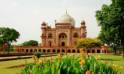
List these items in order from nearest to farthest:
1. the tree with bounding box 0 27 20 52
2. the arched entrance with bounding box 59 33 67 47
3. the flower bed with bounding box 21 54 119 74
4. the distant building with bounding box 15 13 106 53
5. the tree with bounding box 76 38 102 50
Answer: the flower bed with bounding box 21 54 119 74 < the tree with bounding box 76 38 102 50 < the tree with bounding box 0 27 20 52 < the distant building with bounding box 15 13 106 53 < the arched entrance with bounding box 59 33 67 47

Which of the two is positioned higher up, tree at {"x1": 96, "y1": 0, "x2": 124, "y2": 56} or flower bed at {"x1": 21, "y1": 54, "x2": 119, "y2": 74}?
tree at {"x1": 96, "y1": 0, "x2": 124, "y2": 56}

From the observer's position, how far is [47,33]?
8550cm

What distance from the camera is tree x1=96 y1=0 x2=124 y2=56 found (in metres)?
32.2

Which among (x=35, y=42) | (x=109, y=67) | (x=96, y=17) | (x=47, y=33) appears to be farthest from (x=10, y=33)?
(x=109, y=67)

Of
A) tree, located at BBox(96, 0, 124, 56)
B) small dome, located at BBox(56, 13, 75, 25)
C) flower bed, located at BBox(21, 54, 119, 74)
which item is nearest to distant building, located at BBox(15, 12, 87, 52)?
small dome, located at BBox(56, 13, 75, 25)

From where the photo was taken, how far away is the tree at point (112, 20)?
32156 millimetres

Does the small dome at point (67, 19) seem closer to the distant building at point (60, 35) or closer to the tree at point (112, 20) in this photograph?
the distant building at point (60, 35)

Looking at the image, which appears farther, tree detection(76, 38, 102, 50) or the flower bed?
tree detection(76, 38, 102, 50)

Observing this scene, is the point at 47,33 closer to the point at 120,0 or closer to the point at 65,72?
the point at 120,0

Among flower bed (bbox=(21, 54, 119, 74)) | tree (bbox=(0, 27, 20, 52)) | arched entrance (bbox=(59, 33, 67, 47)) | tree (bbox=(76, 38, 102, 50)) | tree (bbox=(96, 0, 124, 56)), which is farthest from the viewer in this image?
arched entrance (bbox=(59, 33, 67, 47))

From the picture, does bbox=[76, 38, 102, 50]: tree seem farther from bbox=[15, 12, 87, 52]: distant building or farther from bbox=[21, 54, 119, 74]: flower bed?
bbox=[21, 54, 119, 74]: flower bed

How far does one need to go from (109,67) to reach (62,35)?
3158 inches

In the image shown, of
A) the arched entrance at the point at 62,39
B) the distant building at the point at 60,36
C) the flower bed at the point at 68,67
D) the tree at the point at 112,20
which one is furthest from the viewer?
the arched entrance at the point at 62,39

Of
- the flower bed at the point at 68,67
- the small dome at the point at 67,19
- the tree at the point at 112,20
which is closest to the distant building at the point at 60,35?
the small dome at the point at 67,19
